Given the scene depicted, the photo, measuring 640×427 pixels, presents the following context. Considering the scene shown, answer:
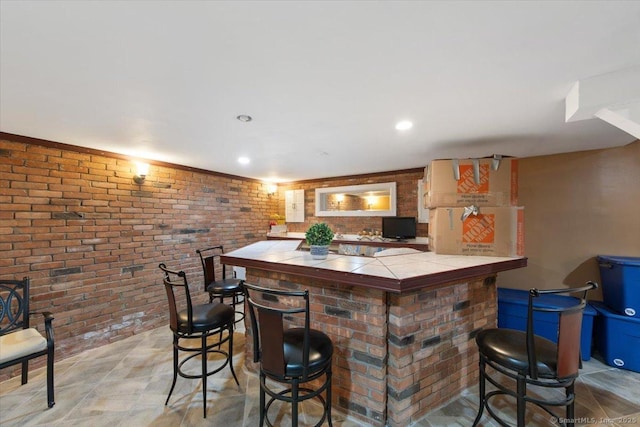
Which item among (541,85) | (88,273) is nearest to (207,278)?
(88,273)

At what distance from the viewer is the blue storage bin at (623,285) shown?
2479 mm

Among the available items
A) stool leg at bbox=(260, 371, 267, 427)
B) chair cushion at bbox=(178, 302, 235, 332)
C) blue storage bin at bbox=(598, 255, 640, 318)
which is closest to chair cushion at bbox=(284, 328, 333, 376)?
stool leg at bbox=(260, 371, 267, 427)

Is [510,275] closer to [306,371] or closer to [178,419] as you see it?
[306,371]

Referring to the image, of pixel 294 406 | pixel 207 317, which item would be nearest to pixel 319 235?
pixel 207 317

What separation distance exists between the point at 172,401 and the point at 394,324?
188 centimetres

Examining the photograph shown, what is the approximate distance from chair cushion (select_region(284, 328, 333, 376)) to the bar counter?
0.31 meters

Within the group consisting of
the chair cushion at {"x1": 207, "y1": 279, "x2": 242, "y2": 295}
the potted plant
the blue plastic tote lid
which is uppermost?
the potted plant

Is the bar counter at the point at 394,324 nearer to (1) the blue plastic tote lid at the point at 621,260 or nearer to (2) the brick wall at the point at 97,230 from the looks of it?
(1) the blue plastic tote lid at the point at 621,260

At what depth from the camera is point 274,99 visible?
1.79m

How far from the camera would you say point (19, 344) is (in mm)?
2023

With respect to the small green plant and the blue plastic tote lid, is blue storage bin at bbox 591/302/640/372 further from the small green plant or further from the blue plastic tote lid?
the small green plant

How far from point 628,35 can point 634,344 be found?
115 inches

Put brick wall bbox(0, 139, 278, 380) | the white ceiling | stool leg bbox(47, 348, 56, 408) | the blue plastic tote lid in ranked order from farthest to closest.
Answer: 1. brick wall bbox(0, 139, 278, 380)
2. the blue plastic tote lid
3. stool leg bbox(47, 348, 56, 408)
4. the white ceiling

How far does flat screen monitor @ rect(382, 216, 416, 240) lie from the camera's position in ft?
14.0
